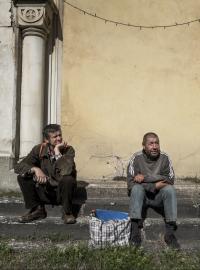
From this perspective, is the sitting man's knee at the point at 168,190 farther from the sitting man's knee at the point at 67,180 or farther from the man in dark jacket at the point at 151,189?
the sitting man's knee at the point at 67,180

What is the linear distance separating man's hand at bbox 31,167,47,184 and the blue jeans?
3.23ft

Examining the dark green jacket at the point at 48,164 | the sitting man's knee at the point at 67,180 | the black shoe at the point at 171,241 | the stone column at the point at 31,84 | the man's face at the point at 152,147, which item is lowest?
the black shoe at the point at 171,241

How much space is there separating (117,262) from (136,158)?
5.04 feet

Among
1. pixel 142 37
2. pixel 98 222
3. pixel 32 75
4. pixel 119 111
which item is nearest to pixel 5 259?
pixel 98 222

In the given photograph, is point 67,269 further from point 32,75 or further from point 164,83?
point 164,83

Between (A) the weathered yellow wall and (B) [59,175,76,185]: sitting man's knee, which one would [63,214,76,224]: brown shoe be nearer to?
(B) [59,175,76,185]: sitting man's knee

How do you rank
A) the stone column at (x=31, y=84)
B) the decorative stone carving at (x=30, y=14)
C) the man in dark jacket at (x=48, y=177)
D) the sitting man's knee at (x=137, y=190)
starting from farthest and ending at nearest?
the stone column at (x=31, y=84) < the decorative stone carving at (x=30, y=14) < the man in dark jacket at (x=48, y=177) < the sitting man's knee at (x=137, y=190)

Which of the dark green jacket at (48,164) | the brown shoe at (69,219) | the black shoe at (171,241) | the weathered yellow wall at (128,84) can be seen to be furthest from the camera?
the weathered yellow wall at (128,84)

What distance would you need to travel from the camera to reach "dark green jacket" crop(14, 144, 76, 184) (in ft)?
18.1

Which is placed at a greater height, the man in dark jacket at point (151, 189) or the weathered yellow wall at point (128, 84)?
the weathered yellow wall at point (128, 84)

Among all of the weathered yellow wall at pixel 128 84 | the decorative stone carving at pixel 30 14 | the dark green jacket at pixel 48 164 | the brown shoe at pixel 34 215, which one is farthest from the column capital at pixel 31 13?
the brown shoe at pixel 34 215

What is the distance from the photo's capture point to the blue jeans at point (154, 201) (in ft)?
16.4

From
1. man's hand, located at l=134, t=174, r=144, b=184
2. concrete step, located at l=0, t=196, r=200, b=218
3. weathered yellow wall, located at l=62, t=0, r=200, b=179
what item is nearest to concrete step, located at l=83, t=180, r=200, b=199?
concrete step, located at l=0, t=196, r=200, b=218

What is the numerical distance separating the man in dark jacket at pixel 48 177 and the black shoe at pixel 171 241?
101cm
